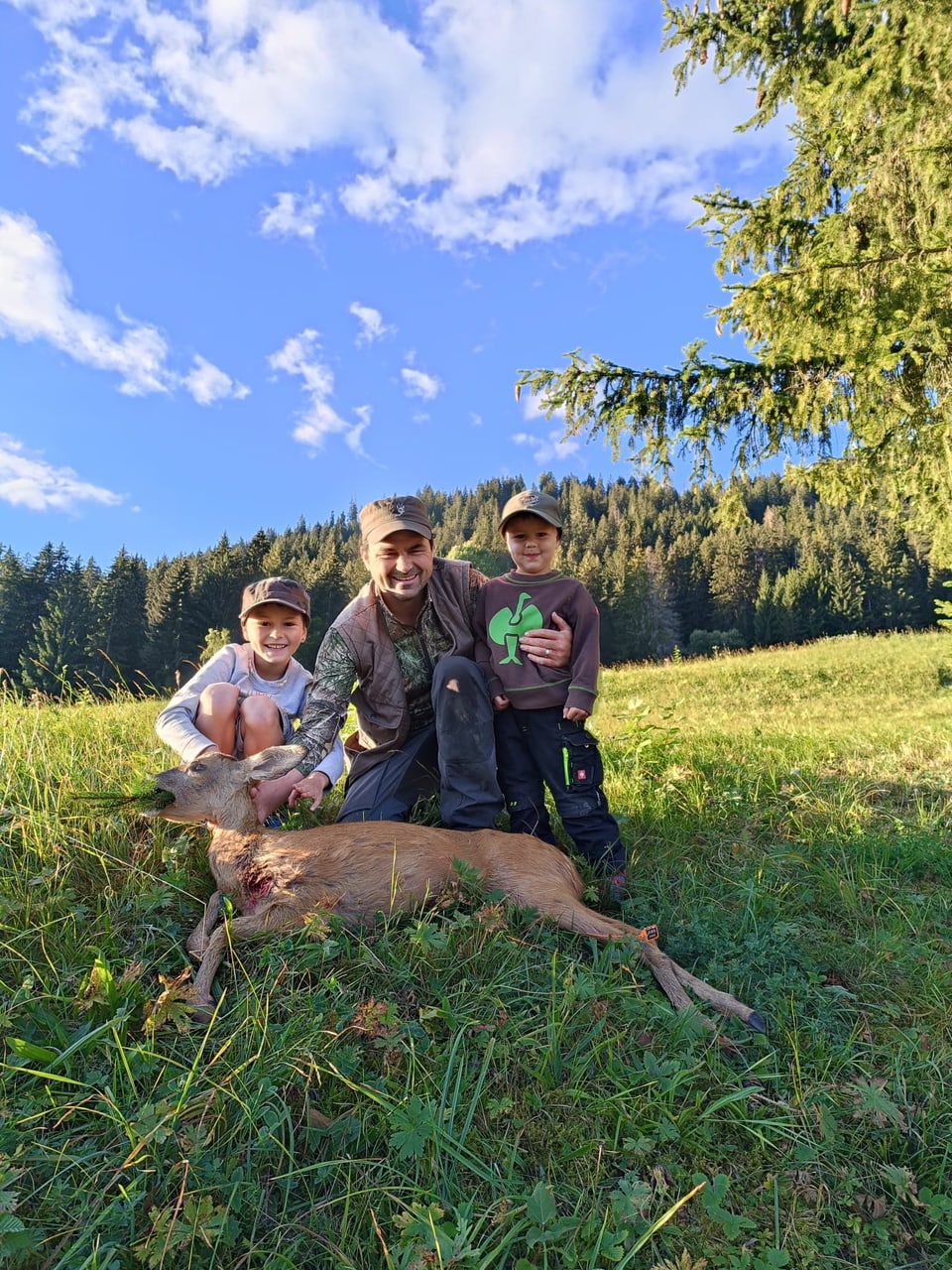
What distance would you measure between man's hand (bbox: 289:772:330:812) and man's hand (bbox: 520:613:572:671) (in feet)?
4.36

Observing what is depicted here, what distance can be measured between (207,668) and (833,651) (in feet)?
71.2

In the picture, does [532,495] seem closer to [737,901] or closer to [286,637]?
[286,637]

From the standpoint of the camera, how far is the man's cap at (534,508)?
12.3ft

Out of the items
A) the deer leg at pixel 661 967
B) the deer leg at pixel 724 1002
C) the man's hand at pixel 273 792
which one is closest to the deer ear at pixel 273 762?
the man's hand at pixel 273 792

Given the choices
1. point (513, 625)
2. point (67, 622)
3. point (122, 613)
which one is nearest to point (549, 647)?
point (513, 625)

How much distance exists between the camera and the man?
354 centimetres

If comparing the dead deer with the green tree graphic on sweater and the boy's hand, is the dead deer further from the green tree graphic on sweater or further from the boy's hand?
the green tree graphic on sweater

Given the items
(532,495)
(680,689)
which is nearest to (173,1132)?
(532,495)

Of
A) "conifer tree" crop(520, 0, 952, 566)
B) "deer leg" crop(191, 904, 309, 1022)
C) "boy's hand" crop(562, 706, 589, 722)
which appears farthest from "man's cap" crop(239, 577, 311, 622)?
"conifer tree" crop(520, 0, 952, 566)

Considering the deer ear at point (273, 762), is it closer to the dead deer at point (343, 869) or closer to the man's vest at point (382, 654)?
the dead deer at point (343, 869)

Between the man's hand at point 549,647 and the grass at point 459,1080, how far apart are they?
4.22 feet

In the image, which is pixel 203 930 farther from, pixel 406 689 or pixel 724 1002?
pixel 724 1002

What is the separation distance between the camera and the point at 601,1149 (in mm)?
1989

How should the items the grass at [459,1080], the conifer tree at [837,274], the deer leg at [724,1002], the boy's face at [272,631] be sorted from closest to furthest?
1. the grass at [459,1080]
2. the deer leg at [724,1002]
3. the boy's face at [272,631]
4. the conifer tree at [837,274]
